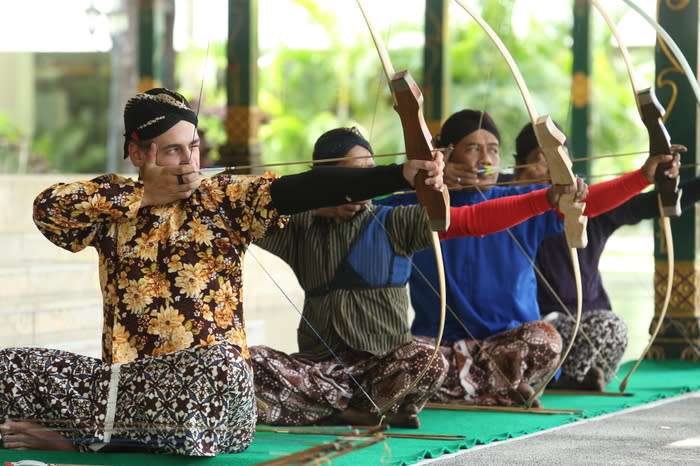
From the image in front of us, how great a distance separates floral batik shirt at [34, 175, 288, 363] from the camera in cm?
276

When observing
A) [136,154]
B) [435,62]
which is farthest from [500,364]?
[435,62]

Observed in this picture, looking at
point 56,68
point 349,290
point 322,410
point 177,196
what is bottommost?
point 322,410

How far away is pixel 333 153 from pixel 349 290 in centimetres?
43

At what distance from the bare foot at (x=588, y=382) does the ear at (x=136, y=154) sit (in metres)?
2.16

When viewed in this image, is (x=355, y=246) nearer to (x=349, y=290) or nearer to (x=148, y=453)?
(x=349, y=290)

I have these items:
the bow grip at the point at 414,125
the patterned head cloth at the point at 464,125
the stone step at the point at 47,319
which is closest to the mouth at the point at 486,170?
the patterned head cloth at the point at 464,125

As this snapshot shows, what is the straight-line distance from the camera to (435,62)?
657 centimetres

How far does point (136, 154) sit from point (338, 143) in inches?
31.1

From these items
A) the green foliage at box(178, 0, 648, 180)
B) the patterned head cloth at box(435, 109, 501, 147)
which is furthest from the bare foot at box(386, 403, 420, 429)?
the green foliage at box(178, 0, 648, 180)

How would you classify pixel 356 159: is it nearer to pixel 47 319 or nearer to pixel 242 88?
pixel 47 319

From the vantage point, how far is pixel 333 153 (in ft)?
11.3

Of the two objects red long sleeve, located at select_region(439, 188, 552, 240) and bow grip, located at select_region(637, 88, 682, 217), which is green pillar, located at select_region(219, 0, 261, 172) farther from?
bow grip, located at select_region(637, 88, 682, 217)

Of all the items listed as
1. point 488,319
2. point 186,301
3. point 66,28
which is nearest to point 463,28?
point 66,28

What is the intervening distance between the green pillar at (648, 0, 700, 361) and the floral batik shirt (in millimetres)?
3101
